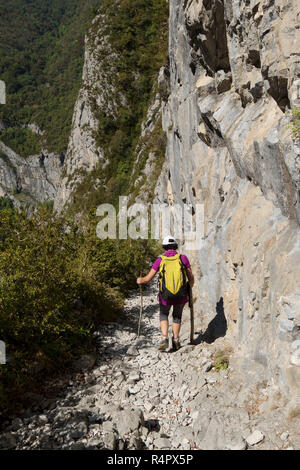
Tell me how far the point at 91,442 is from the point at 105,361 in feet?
8.46

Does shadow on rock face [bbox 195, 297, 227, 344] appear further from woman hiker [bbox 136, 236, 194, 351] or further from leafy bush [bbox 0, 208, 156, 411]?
leafy bush [bbox 0, 208, 156, 411]

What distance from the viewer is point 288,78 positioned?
5.48 m

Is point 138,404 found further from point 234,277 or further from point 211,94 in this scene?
point 211,94

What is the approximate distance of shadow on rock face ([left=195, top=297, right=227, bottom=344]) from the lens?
679cm

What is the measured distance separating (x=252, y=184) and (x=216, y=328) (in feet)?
10.7

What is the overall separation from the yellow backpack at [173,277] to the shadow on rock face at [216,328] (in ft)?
4.08

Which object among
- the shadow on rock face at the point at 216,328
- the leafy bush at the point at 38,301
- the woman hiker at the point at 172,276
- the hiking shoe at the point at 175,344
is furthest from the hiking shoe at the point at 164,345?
the leafy bush at the point at 38,301

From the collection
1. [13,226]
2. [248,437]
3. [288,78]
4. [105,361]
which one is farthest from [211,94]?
[248,437]

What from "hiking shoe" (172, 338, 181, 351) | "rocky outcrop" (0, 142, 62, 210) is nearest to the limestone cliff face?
"hiking shoe" (172, 338, 181, 351)

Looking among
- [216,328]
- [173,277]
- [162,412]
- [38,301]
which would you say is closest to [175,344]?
[216,328]

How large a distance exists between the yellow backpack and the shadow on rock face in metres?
1.24

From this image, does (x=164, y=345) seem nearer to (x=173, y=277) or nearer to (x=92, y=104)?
(x=173, y=277)

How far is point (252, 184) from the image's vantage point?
6.60 meters

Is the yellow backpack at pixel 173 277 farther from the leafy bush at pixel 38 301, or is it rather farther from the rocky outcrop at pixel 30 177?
the rocky outcrop at pixel 30 177
